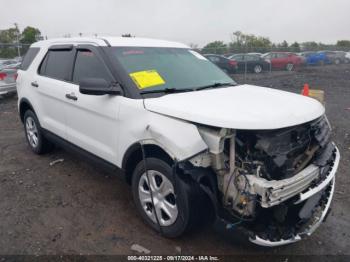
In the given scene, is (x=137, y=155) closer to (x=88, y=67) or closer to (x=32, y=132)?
(x=88, y=67)

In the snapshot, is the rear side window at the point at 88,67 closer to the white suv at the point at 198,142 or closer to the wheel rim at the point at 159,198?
the white suv at the point at 198,142

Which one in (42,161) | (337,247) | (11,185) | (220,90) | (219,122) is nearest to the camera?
(219,122)

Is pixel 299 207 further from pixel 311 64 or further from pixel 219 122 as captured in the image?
pixel 311 64

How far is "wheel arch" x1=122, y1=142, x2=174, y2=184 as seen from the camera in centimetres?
302

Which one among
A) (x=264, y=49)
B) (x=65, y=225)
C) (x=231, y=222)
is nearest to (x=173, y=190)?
(x=231, y=222)

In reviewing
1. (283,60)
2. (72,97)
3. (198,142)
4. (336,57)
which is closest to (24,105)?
(72,97)

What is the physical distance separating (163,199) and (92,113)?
1342 mm

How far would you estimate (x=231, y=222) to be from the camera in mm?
2693

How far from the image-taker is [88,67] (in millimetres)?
3881

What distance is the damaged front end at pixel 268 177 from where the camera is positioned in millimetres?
2582

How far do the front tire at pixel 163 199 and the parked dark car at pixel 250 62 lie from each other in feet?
61.5

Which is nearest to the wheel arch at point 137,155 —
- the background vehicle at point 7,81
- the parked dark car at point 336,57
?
the background vehicle at point 7,81

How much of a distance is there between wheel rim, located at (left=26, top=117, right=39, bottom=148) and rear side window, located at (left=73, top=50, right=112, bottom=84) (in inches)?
67.0

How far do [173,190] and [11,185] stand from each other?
8.92 ft
